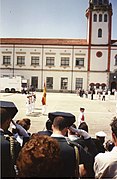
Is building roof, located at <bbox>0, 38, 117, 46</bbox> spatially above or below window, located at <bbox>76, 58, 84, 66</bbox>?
above

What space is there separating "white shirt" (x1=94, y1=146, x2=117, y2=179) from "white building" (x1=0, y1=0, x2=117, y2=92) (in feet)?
108

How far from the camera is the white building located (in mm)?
34844

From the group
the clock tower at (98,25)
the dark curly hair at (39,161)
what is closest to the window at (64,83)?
the clock tower at (98,25)

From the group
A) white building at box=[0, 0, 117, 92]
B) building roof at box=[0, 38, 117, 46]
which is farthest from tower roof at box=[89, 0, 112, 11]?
building roof at box=[0, 38, 117, 46]

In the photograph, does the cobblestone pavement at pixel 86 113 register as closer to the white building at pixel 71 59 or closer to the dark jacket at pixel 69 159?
the dark jacket at pixel 69 159

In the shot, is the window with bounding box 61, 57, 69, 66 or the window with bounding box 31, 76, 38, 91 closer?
the window with bounding box 61, 57, 69, 66

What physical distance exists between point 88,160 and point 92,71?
33.3 metres

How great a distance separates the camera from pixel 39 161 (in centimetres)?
124

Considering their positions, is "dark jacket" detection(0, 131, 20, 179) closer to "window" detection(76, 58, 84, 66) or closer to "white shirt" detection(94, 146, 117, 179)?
"white shirt" detection(94, 146, 117, 179)

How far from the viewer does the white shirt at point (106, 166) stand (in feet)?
6.44

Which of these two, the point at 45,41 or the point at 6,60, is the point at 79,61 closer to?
the point at 45,41

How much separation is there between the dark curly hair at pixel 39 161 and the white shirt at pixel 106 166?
76 centimetres

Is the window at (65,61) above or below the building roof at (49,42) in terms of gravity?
below

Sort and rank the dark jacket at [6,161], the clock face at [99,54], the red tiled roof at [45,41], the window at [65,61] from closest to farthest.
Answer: the dark jacket at [6,161] < the clock face at [99,54] < the window at [65,61] < the red tiled roof at [45,41]
